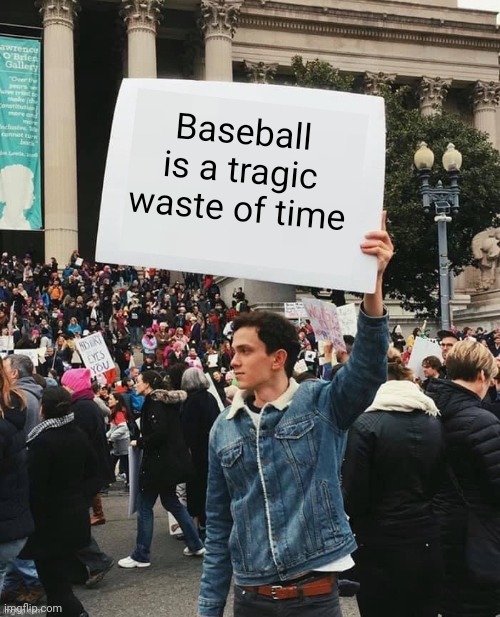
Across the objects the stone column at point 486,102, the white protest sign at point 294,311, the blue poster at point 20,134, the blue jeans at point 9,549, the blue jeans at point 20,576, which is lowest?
the blue jeans at point 20,576

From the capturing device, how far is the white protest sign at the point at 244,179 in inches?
108

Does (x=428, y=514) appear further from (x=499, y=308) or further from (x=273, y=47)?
(x=273, y=47)

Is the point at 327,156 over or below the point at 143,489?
over

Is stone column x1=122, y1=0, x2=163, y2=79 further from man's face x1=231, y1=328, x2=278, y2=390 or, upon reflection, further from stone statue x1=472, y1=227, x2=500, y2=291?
man's face x1=231, y1=328, x2=278, y2=390

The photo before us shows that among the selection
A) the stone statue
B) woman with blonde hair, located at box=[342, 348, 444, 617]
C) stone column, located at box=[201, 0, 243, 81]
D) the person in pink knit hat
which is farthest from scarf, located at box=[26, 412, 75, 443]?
stone column, located at box=[201, 0, 243, 81]

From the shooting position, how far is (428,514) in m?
3.87

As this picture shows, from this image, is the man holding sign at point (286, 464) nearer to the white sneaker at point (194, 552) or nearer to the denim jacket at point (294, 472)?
the denim jacket at point (294, 472)

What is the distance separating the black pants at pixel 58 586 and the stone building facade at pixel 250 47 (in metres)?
27.5

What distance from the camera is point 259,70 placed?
39031mm

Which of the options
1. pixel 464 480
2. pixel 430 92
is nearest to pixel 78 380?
pixel 464 480

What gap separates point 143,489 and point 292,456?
183 inches

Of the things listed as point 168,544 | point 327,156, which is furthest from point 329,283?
point 168,544

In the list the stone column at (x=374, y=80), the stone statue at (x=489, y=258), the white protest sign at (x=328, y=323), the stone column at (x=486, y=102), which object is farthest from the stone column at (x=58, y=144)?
the white protest sign at (x=328, y=323)

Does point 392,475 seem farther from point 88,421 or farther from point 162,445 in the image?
point 88,421
